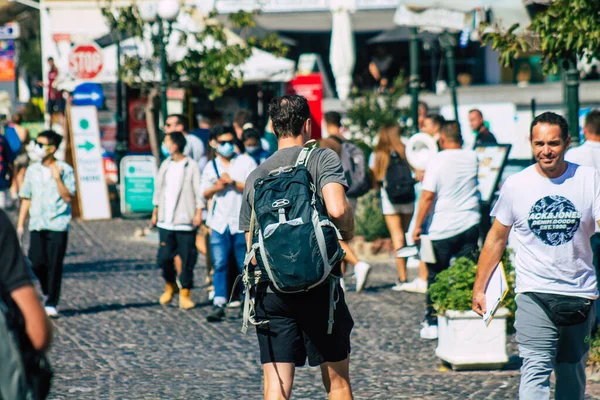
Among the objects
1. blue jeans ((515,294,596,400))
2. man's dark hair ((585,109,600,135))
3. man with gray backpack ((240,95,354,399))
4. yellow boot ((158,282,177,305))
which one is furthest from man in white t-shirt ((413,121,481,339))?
man with gray backpack ((240,95,354,399))

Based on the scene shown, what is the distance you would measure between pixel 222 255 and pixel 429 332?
82.6 inches

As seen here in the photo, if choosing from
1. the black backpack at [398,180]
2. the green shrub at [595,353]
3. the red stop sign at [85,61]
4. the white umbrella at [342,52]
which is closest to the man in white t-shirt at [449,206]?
the green shrub at [595,353]

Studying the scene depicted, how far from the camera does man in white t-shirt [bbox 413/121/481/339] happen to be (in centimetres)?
910

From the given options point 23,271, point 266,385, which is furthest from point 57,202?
point 23,271

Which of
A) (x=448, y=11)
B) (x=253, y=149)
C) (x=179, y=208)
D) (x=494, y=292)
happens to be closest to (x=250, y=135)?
(x=253, y=149)

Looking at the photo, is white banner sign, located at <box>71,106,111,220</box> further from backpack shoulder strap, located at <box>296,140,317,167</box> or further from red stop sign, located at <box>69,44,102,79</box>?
backpack shoulder strap, located at <box>296,140,317,167</box>

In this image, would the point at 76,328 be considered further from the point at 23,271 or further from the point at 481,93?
the point at 481,93

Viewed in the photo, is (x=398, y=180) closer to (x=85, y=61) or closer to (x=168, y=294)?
(x=168, y=294)

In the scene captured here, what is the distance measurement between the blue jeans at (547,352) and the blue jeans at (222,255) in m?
4.88

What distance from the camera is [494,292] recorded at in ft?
18.4

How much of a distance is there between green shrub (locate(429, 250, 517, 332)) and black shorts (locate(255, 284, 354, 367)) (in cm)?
296

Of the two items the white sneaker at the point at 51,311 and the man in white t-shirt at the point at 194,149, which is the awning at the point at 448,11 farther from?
the white sneaker at the point at 51,311

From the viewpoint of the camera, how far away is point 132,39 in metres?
20.0

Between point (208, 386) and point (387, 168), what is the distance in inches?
183
